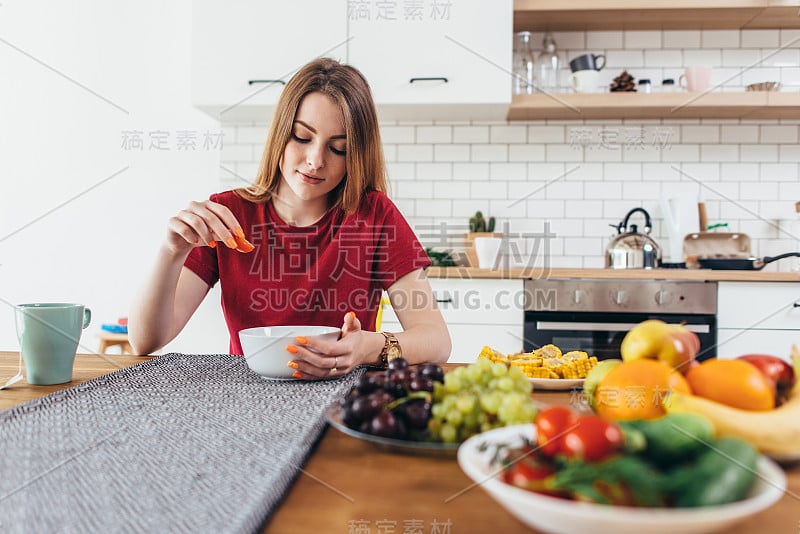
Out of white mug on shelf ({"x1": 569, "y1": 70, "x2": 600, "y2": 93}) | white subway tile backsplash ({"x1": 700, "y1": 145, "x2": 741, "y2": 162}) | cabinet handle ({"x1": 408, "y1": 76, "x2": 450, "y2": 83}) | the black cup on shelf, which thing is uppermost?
the black cup on shelf

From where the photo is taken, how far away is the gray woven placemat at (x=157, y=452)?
50 centimetres

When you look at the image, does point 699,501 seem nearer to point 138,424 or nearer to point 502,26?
point 138,424

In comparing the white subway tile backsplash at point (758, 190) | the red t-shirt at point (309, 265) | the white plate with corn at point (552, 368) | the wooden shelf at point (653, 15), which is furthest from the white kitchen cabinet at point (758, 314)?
the white plate with corn at point (552, 368)

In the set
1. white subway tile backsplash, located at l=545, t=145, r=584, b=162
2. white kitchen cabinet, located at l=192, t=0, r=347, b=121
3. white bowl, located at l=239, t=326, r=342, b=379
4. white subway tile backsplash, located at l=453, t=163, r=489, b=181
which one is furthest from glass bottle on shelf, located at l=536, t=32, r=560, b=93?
white bowl, located at l=239, t=326, r=342, b=379

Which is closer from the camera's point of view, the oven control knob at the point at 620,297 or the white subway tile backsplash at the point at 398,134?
the oven control knob at the point at 620,297

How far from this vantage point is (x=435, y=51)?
2898 mm

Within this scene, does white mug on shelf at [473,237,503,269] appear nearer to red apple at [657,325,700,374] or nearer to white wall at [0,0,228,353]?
white wall at [0,0,228,353]

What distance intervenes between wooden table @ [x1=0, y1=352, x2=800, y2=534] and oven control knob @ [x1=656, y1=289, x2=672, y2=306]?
2144 mm

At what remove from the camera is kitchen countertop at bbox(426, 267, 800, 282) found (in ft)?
8.70

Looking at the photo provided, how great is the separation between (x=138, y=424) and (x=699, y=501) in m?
0.62

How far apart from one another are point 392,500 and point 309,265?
47.0 inches

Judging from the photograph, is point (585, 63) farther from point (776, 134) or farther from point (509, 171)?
point (776, 134)

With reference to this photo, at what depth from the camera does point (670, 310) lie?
8.74 feet

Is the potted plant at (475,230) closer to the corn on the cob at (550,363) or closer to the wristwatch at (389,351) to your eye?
the wristwatch at (389,351)
